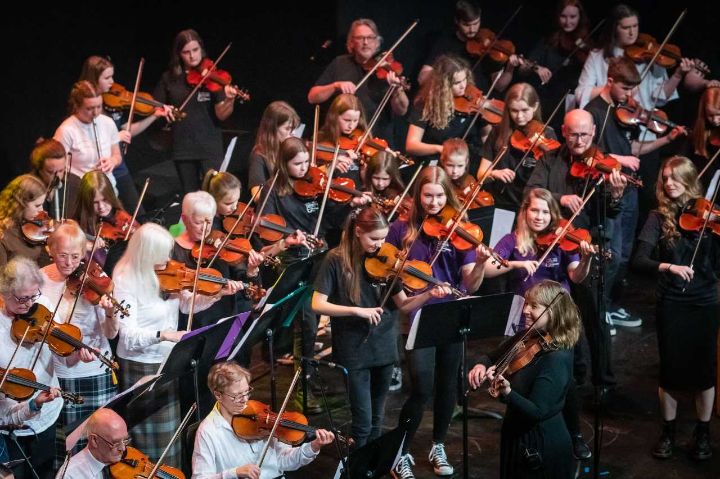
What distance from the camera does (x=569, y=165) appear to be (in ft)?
24.0

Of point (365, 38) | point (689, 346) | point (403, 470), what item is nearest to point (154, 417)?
point (403, 470)

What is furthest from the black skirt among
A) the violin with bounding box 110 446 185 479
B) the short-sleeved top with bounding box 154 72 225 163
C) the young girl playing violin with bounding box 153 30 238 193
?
the short-sleeved top with bounding box 154 72 225 163

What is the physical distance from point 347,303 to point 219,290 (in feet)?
2.43

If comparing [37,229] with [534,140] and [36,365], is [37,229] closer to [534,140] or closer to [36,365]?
[36,365]

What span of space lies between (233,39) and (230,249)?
390 centimetres

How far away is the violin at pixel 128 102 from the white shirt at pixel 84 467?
3925mm

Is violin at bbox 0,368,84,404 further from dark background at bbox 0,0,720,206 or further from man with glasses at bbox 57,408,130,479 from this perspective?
dark background at bbox 0,0,720,206

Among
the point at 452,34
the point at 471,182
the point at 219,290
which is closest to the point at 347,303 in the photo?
the point at 219,290

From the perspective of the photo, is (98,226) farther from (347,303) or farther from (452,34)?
(452,34)

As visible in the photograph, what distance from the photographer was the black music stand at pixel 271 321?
5.38 metres

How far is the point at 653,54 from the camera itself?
8430mm

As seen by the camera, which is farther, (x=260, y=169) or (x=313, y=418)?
(x=260, y=169)

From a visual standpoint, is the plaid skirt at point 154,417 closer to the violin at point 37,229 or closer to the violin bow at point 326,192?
the violin at point 37,229

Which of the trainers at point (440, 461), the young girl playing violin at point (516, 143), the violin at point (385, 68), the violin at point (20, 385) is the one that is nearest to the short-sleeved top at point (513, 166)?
the young girl playing violin at point (516, 143)
